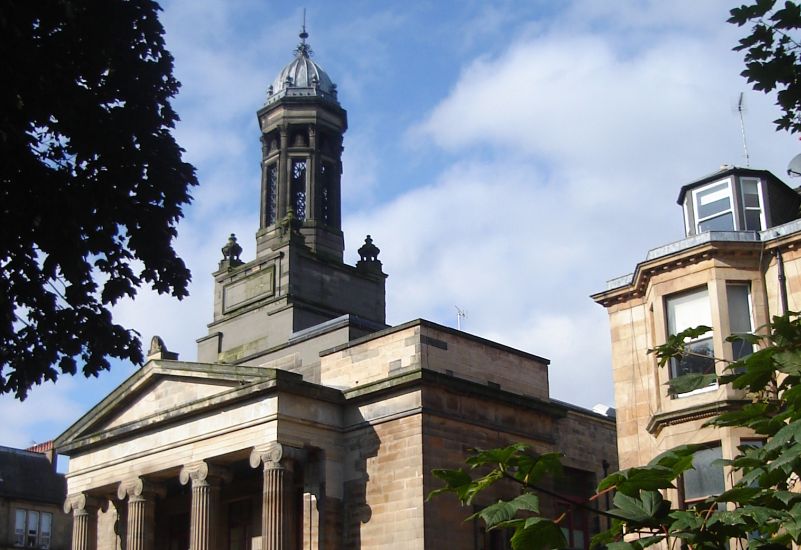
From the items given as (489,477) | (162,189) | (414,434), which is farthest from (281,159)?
(489,477)

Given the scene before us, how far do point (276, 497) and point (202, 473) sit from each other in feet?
10.1

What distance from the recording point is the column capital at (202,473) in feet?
105

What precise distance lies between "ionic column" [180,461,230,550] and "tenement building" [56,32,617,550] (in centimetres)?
4

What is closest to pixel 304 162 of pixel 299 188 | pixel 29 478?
pixel 299 188

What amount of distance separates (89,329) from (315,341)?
20.6 metres

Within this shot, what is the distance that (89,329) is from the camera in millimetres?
14742

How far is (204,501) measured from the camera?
3175cm

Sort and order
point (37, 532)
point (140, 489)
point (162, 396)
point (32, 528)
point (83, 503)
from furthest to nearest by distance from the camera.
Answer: point (37, 532) → point (32, 528) → point (83, 503) → point (162, 396) → point (140, 489)

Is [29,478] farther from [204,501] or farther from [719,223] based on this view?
[719,223]

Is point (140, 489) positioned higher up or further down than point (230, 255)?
further down

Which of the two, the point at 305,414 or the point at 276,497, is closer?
the point at 276,497

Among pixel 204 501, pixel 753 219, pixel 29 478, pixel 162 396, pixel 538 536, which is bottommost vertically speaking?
pixel 538 536

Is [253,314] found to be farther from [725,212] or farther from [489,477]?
[489,477]

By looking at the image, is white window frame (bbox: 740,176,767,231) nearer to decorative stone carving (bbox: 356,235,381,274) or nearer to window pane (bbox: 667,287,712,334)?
window pane (bbox: 667,287,712,334)
